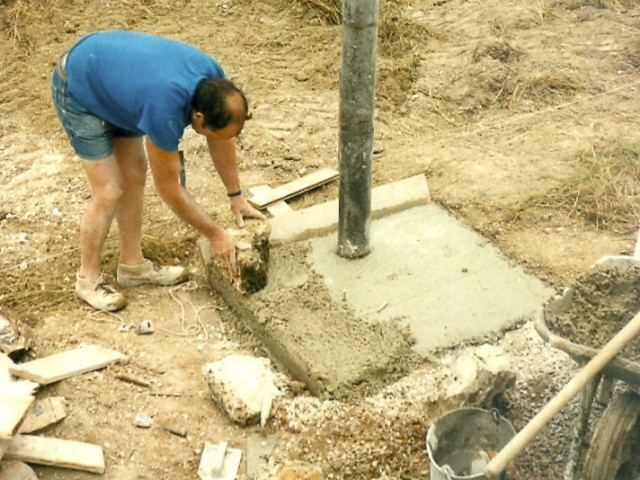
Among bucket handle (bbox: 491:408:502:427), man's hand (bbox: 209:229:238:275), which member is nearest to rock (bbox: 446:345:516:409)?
bucket handle (bbox: 491:408:502:427)

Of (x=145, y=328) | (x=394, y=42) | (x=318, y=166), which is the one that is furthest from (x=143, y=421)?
(x=394, y=42)

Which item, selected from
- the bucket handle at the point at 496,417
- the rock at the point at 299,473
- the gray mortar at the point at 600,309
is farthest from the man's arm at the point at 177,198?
the gray mortar at the point at 600,309

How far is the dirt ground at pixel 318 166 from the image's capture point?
12.6ft

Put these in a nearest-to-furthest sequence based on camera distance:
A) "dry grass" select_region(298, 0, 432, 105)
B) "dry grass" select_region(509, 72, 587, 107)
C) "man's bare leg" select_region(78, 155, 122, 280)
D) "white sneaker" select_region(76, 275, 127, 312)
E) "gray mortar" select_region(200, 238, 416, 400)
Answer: "gray mortar" select_region(200, 238, 416, 400) → "man's bare leg" select_region(78, 155, 122, 280) → "white sneaker" select_region(76, 275, 127, 312) → "dry grass" select_region(509, 72, 587, 107) → "dry grass" select_region(298, 0, 432, 105)

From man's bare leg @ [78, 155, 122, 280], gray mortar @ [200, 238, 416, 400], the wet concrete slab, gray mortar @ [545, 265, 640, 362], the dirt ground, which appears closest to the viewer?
gray mortar @ [545, 265, 640, 362]

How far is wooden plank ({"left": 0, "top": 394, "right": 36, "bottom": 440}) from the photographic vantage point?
11.0ft

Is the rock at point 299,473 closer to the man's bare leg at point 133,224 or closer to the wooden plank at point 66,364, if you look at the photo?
the wooden plank at point 66,364

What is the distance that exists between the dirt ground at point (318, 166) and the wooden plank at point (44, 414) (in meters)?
0.06

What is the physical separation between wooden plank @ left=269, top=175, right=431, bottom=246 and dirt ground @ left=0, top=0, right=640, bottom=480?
0.98 feet

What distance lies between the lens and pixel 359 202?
473 centimetres

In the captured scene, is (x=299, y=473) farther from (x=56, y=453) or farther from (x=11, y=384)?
(x=11, y=384)

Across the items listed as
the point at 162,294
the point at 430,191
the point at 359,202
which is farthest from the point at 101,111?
the point at 430,191

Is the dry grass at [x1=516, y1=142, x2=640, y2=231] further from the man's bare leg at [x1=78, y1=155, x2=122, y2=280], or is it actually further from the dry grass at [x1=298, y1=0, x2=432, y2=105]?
the man's bare leg at [x1=78, y1=155, x2=122, y2=280]

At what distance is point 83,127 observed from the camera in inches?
166
